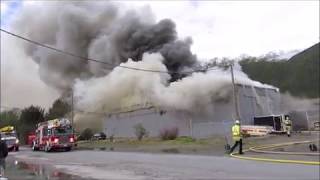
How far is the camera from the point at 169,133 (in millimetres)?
45312

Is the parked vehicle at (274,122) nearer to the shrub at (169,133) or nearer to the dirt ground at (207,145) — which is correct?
the dirt ground at (207,145)

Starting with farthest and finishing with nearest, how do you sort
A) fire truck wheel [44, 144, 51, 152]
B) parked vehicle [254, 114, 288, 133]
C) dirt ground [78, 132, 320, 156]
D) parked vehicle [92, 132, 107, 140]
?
parked vehicle [92, 132, 107, 140]
parked vehicle [254, 114, 288, 133]
fire truck wheel [44, 144, 51, 152]
dirt ground [78, 132, 320, 156]

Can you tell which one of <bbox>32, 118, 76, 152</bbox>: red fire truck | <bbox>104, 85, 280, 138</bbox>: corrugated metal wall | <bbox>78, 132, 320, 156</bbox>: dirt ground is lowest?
<bbox>78, 132, 320, 156</bbox>: dirt ground

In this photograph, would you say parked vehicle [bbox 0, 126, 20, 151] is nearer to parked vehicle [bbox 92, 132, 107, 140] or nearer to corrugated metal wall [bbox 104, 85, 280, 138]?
parked vehicle [bbox 92, 132, 107, 140]

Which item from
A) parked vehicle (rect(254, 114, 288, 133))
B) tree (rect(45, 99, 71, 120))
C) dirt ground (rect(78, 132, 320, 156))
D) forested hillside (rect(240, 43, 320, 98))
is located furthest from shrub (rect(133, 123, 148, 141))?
tree (rect(45, 99, 71, 120))

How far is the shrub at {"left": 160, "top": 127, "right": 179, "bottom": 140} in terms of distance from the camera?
4400 cm

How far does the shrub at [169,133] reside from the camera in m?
44.0

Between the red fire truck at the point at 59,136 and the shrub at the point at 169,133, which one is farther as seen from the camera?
the shrub at the point at 169,133

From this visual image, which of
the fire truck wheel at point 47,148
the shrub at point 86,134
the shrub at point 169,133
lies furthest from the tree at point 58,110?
the fire truck wheel at point 47,148

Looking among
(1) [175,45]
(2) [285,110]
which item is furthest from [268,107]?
(1) [175,45]

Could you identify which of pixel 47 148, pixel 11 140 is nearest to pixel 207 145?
pixel 47 148

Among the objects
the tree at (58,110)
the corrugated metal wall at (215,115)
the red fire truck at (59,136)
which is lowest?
the red fire truck at (59,136)

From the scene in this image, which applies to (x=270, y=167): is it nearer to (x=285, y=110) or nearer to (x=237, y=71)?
(x=285, y=110)

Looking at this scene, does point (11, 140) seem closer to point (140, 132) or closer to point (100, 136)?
point (140, 132)
